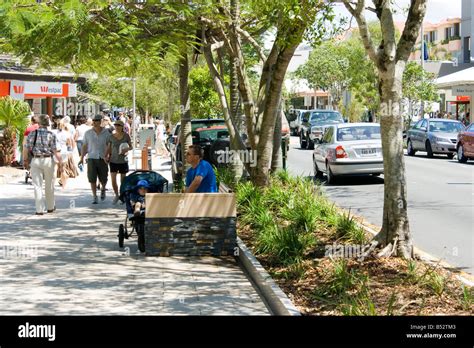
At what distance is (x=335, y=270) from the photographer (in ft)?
30.2

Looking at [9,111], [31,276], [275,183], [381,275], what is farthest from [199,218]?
[9,111]

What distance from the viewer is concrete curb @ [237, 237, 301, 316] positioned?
8367mm

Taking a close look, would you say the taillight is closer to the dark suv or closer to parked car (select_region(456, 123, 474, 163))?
the dark suv

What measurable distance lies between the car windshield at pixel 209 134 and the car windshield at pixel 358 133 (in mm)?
3307

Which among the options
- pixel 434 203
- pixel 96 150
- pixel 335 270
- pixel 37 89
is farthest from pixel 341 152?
pixel 37 89

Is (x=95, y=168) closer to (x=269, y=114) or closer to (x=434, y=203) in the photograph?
(x=269, y=114)

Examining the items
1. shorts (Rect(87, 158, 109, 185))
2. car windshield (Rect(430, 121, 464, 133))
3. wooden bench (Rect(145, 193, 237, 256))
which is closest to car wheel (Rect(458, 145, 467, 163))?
car windshield (Rect(430, 121, 464, 133))

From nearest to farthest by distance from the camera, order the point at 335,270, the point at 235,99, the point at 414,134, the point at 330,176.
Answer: the point at 335,270 < the point at 235,99 < the point at 330,176 < the point at 414,134

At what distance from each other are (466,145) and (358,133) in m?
8.38

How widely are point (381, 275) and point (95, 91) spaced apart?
5787 cm

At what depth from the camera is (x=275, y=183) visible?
17.7 metres

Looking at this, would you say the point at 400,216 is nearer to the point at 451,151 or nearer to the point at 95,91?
the point at 451,151

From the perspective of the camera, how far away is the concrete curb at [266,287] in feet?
27.5

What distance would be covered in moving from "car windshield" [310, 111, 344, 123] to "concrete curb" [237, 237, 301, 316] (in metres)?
34.5
